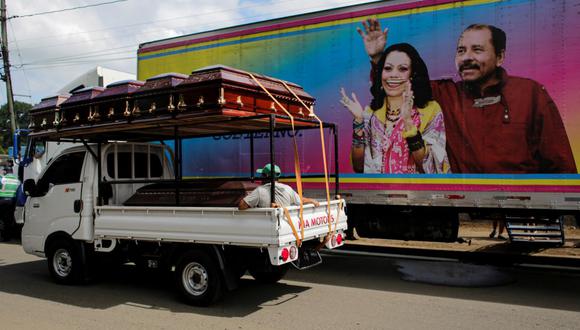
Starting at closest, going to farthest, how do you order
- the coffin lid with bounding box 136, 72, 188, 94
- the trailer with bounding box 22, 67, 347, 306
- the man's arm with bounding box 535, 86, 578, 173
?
the trailer with bounding box 22, 67, 347, 306 → the coffin lid with bounding box 136, 72, 188, 94 → the man's arm with bounding box 535, 86, 578, 173

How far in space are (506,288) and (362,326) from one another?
Answer: 292 cm

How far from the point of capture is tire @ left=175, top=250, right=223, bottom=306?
599 centimetres

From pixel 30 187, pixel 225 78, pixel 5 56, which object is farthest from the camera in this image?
pixel 5 56

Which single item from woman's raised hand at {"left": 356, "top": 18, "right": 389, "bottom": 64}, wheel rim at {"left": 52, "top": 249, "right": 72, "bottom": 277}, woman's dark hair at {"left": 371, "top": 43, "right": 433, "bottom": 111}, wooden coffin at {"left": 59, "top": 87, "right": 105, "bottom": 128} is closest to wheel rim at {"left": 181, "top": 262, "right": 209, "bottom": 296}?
wheel rim at {"left": 52, "top": 249, "right": 72, "bottom": 277}

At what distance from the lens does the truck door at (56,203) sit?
736cm

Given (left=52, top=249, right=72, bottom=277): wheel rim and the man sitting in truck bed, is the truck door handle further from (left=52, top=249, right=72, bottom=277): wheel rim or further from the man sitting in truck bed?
the man sitting in truck bed

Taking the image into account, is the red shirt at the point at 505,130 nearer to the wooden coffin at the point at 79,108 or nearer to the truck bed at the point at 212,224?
the truck bed at the point at 212,224

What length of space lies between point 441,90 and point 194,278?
15.4 ft

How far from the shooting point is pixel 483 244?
35.0ft

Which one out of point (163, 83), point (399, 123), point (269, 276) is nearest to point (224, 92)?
point (163, 83)

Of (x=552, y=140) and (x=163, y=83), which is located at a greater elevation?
(x=163, y=83)

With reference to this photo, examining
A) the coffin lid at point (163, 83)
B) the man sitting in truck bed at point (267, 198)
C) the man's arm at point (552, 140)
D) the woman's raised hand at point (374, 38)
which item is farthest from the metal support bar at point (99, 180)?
the man's arm at point (552, 140)

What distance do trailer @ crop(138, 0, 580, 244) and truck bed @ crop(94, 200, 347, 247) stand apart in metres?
1.56

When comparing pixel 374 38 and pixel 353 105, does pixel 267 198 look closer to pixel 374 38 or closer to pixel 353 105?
pixel 353 105
